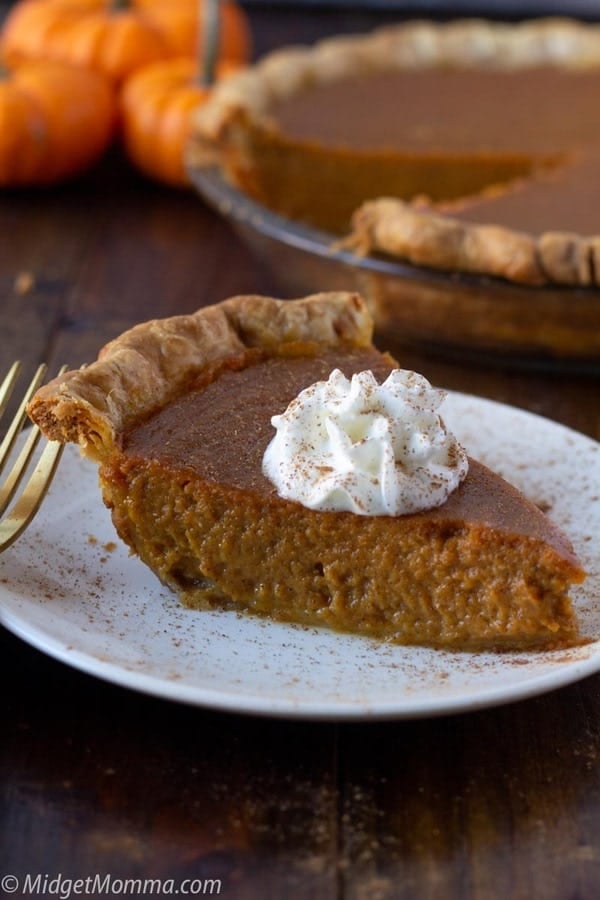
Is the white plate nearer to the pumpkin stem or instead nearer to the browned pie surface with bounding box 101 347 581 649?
the browned pie surface with bounding box 101 347 581 649

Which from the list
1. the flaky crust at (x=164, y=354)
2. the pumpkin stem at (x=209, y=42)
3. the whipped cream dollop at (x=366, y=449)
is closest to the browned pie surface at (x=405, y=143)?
the pumpkin stem at (x=209, y=42)

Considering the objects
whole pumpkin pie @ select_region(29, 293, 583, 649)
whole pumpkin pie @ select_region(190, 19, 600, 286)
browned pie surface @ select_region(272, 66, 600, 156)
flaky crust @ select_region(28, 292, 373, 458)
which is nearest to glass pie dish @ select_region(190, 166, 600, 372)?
whole pumpkin pie @ select_region(190, 19, 600, 286)

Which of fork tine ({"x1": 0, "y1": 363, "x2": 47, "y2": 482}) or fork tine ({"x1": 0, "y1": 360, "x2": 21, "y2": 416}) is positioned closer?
fork tine ({"x1": 0, "y1": 363, "x2": 47, "y2": 482})

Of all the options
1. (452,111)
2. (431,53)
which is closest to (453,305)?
(452,111)

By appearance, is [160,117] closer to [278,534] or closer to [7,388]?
[7,388]

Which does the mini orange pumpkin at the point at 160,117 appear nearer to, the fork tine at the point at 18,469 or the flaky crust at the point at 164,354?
the flaky crust at the point at 164,354
